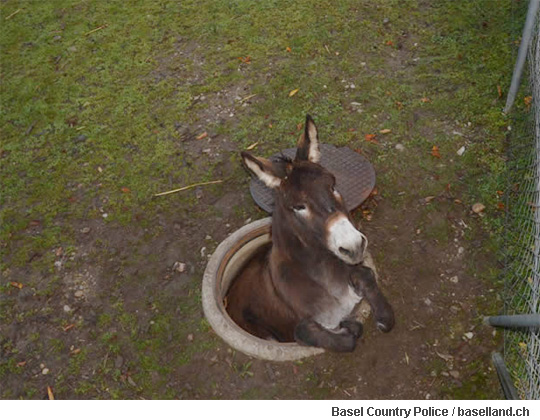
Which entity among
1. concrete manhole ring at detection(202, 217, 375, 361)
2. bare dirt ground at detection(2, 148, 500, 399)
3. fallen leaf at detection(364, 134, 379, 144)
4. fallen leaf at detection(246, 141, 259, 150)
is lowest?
bare dirt ground at detection(2, 148, 500, 399)

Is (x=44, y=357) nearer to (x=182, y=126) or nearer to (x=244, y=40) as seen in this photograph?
(x=182, y=126)

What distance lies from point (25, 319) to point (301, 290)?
3.21 m

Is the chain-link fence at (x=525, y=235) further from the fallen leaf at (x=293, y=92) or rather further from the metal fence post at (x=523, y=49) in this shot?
the fallen leaf at (x=293, y=92)

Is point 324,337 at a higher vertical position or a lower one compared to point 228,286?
higher

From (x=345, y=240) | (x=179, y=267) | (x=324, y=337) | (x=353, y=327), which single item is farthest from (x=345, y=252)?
(x=179, y=267)

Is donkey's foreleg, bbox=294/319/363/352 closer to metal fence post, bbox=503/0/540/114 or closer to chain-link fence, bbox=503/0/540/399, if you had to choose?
chain-link fence, bbox=503/0/540/399

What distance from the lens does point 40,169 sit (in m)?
7.09

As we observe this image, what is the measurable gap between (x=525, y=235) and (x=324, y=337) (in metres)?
2.54

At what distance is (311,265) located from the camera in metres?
4.40

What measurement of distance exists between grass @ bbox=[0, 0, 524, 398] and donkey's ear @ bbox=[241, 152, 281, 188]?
1931 mm

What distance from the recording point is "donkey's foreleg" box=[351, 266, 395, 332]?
4.35 m

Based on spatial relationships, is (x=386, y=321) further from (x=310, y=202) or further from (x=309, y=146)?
(x=309, y=146)

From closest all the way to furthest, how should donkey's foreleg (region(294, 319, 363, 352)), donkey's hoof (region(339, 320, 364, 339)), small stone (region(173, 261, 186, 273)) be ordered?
1. donkey's foreleg (region(294, 319, 363, 352))
2. donkey's hoof (region(339, 320, 364, 339))
3. small stone (region(173, 261, 186, 273))

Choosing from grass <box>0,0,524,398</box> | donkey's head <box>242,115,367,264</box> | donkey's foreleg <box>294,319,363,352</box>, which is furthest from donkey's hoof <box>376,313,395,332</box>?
grass <box>0,0,524,398</box>
